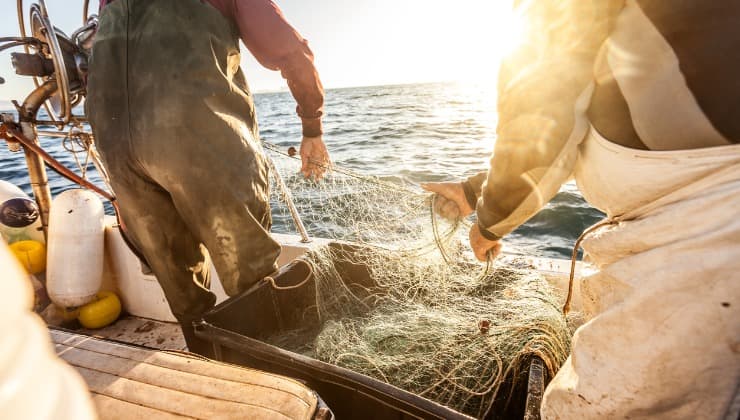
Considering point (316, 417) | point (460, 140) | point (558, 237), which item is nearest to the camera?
point (316, 417)

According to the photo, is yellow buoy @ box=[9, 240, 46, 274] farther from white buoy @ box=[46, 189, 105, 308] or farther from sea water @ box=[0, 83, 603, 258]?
sea water @ box=[0, 83, 603, 258]

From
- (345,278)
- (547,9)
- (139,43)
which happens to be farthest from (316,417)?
(345,278)

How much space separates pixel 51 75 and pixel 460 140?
13.2 meters

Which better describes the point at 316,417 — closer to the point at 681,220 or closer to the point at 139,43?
the point at 681,220

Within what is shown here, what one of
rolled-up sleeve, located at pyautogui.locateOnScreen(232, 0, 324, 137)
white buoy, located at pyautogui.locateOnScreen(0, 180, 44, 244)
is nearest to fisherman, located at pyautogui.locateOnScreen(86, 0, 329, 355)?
rolled-up sleeve, located at pyautogui.locateOnScreen(232, 0, 324, 137)

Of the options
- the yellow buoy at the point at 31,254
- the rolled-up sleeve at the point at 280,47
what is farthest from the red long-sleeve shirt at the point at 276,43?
the yellow buoy at the point at 31,254

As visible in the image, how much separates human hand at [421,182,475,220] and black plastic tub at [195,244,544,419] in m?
0.82

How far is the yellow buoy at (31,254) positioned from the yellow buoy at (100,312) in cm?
68

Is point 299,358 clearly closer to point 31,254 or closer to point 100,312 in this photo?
point 100,312

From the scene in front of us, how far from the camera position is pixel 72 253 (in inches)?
136

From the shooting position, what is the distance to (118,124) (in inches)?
73.7

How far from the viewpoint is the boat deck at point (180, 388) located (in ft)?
4.16

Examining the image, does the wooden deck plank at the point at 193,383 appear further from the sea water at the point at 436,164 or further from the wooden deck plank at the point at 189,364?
the sea water at the point at 436,164

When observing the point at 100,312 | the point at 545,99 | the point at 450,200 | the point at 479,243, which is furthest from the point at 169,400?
the point at 100,312
